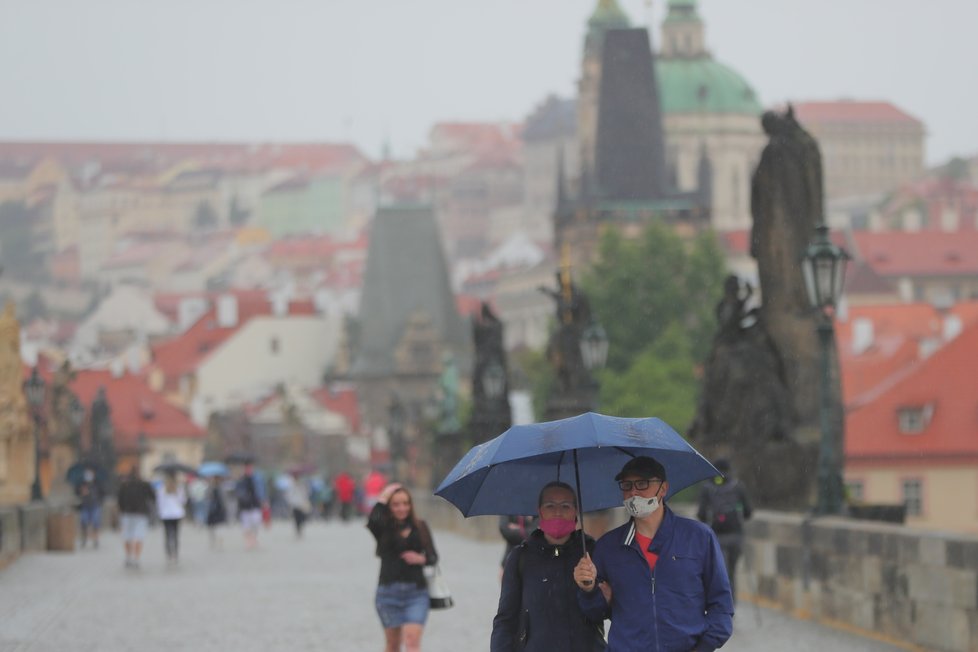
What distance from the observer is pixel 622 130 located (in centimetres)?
15600

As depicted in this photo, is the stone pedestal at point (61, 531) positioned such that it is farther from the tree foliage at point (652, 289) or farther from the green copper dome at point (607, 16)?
the green copper dome at point (607, 16)

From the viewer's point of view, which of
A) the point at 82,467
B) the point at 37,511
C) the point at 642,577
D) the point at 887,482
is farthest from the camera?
the point at 887,482

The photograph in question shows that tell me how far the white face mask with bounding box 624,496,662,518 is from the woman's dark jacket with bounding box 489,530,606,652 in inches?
18.4

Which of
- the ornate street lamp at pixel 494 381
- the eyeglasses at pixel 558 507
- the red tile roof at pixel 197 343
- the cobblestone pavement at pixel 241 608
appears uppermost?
the red tile roof at pixel 197 343

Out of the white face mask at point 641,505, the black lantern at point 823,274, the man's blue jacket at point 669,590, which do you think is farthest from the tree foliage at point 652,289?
the white face mask at point 641,505

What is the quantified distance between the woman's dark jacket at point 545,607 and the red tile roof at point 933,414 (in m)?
59.8

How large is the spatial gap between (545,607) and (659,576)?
63 cm

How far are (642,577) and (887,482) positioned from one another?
61.4 meters

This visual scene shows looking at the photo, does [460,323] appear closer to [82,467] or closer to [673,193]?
A: [673,193]

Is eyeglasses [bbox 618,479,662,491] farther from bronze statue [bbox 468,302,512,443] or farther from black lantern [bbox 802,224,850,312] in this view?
bronze statue [bbox 468,302,512,443]

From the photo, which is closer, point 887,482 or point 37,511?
point 37,511

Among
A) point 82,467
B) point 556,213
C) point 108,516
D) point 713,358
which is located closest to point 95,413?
point 108,516

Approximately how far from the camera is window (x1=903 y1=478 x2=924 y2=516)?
67.4 m

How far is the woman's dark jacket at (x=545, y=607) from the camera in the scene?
924cm
